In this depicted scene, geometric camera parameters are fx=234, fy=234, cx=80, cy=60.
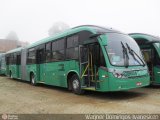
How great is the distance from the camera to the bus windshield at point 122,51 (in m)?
9.10

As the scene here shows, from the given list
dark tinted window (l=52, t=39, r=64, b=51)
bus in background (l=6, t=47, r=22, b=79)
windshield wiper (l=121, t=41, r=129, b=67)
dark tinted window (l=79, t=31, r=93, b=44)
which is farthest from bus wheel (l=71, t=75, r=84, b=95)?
bus in background (l=6, t=47, r=22, b=79)

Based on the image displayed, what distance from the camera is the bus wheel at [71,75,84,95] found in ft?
34.4

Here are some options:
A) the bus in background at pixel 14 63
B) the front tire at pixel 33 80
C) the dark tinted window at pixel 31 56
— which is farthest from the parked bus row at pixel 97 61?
the bus in background at pixel 14 63

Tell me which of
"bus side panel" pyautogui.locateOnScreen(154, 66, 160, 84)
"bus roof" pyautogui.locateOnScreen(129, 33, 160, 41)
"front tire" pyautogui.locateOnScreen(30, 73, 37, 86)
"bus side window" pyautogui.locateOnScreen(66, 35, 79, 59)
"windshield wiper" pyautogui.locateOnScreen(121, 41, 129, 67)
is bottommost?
"front tire" pyautogui.locateOnScreen(30, 73, 37, 86)

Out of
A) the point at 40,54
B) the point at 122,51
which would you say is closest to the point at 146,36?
the point at 122,51

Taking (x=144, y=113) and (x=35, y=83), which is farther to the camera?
(x=35, y=83)

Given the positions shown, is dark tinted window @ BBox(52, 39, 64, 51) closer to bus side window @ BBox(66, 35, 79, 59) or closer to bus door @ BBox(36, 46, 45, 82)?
bus side window @ BBox(66, 35, 79, 59)

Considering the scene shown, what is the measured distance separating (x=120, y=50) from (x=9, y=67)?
17.8m

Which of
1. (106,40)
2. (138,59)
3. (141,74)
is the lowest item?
(141,74)

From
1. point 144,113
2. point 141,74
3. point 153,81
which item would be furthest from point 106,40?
point 153,81

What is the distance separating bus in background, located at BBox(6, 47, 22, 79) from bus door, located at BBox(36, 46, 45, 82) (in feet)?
17.5

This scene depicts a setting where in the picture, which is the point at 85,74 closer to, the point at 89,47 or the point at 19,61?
the point at 89,47

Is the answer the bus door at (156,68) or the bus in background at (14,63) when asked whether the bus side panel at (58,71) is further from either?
the bus in background at (14,63)

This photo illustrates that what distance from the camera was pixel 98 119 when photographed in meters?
6.23
